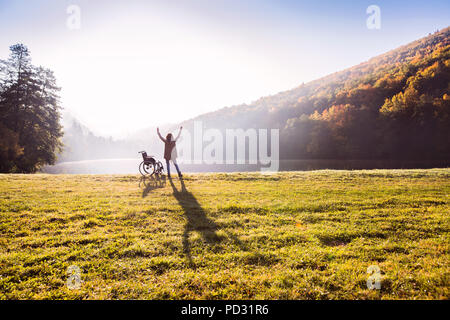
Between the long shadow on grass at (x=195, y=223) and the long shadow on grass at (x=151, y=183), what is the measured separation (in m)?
2.40

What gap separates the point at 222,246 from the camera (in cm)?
554

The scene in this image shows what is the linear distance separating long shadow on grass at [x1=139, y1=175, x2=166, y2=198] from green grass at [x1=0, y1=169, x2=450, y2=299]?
6.96 ft

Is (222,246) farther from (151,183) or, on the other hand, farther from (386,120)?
(386,120)

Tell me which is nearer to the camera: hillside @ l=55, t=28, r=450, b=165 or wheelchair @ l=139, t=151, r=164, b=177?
wheelchair @ l=139, t=151, r=164, b=177

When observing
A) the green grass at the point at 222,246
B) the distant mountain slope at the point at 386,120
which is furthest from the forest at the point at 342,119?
the green grass at the point at 222,246

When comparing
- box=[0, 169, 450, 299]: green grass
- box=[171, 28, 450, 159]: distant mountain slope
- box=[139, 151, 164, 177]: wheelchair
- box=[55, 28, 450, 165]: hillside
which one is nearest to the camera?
box=[0, 169, 450, 299]: green grass

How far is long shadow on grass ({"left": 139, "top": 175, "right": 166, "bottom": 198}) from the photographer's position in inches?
481

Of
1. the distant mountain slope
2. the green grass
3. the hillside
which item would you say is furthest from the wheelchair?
the distant mountain slope

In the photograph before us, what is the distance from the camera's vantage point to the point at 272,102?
399 ft

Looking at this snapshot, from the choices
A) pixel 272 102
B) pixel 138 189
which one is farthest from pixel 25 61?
pixel 272 102

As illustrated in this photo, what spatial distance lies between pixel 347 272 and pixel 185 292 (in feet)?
10.6

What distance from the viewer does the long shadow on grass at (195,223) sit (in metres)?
5.85

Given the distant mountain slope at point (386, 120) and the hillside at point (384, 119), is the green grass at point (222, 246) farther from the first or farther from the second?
the distant mountain slope at point (386, 120)

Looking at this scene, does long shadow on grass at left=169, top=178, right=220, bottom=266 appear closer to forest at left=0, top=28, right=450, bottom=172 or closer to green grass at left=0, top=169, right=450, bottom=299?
green grass at left=0, top=169, right=450, bottom=299
